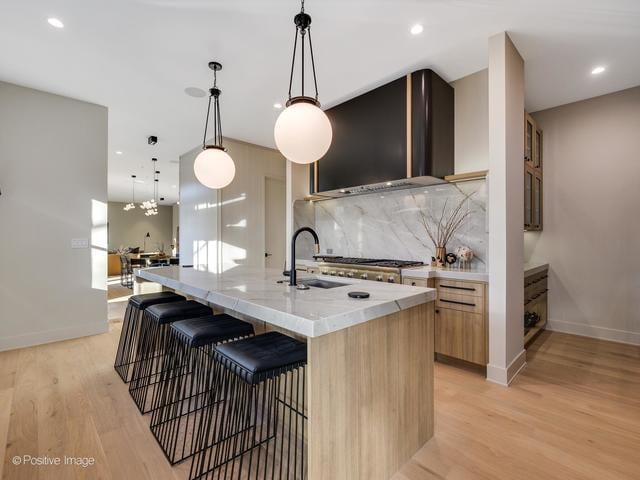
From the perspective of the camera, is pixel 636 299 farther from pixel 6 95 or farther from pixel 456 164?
pixel 6 95

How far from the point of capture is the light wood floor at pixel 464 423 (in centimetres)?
154

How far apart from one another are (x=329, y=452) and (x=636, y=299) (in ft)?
13.0

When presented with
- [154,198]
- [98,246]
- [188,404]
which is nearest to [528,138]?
[188,404]

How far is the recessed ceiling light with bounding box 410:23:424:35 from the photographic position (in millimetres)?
2359

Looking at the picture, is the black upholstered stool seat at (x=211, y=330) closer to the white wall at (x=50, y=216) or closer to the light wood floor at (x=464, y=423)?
the light wood floor at (x=464, y=423)

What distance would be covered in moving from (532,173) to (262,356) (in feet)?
11.9

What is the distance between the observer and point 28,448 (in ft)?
5.53

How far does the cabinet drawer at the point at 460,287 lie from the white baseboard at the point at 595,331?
2.11 metres

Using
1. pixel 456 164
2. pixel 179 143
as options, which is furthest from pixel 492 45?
pixel 179 143

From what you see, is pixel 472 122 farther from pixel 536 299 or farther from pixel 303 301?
pixel 303 301

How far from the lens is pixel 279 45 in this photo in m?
2.62

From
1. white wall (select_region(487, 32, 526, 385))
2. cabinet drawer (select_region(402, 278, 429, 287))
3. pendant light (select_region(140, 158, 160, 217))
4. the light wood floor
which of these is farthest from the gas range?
pendant light (select_region(140, 158, 160, 217))

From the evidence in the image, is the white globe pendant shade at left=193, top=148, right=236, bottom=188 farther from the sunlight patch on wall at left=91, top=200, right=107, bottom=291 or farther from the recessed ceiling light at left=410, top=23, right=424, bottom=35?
the sunlight patch on wall at left=91, top=200, right=107, bottom=291

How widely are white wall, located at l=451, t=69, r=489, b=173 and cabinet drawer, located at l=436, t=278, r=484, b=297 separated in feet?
3.87
